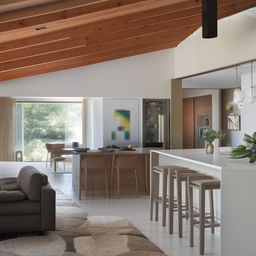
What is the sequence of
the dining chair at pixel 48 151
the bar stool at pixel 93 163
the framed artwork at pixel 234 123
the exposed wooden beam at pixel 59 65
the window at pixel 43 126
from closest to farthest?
1. the bar stool at pixel 93 163
2. the exposed wooden beam at pixel 59 65
3. the framed artwork at pixel 234 123
4. the dining chair at pixel 48 151
5. the window at pixel 43 126

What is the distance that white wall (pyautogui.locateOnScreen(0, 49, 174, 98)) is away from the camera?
30.6 ft

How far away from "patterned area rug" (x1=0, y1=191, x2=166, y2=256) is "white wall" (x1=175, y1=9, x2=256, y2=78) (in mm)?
3193

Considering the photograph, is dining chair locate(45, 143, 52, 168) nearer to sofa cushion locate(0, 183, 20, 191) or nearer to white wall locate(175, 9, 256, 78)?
white wall locate(175, 9, 256, 78)

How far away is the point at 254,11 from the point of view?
661 cm

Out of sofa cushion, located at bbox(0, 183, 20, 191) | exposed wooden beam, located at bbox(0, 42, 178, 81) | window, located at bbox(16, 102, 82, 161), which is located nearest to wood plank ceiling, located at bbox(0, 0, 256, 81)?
exposed wooden beam, located at bbox(0, 42, 178, 81)

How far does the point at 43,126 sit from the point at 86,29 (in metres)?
8.27

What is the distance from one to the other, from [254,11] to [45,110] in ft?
29.3

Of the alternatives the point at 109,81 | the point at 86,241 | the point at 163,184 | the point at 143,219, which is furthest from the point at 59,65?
the point at 86,241

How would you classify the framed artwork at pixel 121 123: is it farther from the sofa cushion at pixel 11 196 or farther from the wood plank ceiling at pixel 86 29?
the sofa cushion at pixel 11 196

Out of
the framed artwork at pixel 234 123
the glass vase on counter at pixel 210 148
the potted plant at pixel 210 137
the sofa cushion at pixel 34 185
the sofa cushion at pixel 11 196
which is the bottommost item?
the sofa cushion at pixel 11 196

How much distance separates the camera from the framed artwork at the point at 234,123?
452 inches

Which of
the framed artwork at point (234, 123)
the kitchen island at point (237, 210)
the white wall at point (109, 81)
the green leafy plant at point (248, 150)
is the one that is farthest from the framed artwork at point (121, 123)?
the kitchen island at point (237, 210)

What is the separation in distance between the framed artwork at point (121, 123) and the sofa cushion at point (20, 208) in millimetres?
4793

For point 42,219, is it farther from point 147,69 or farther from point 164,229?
point 147,69
